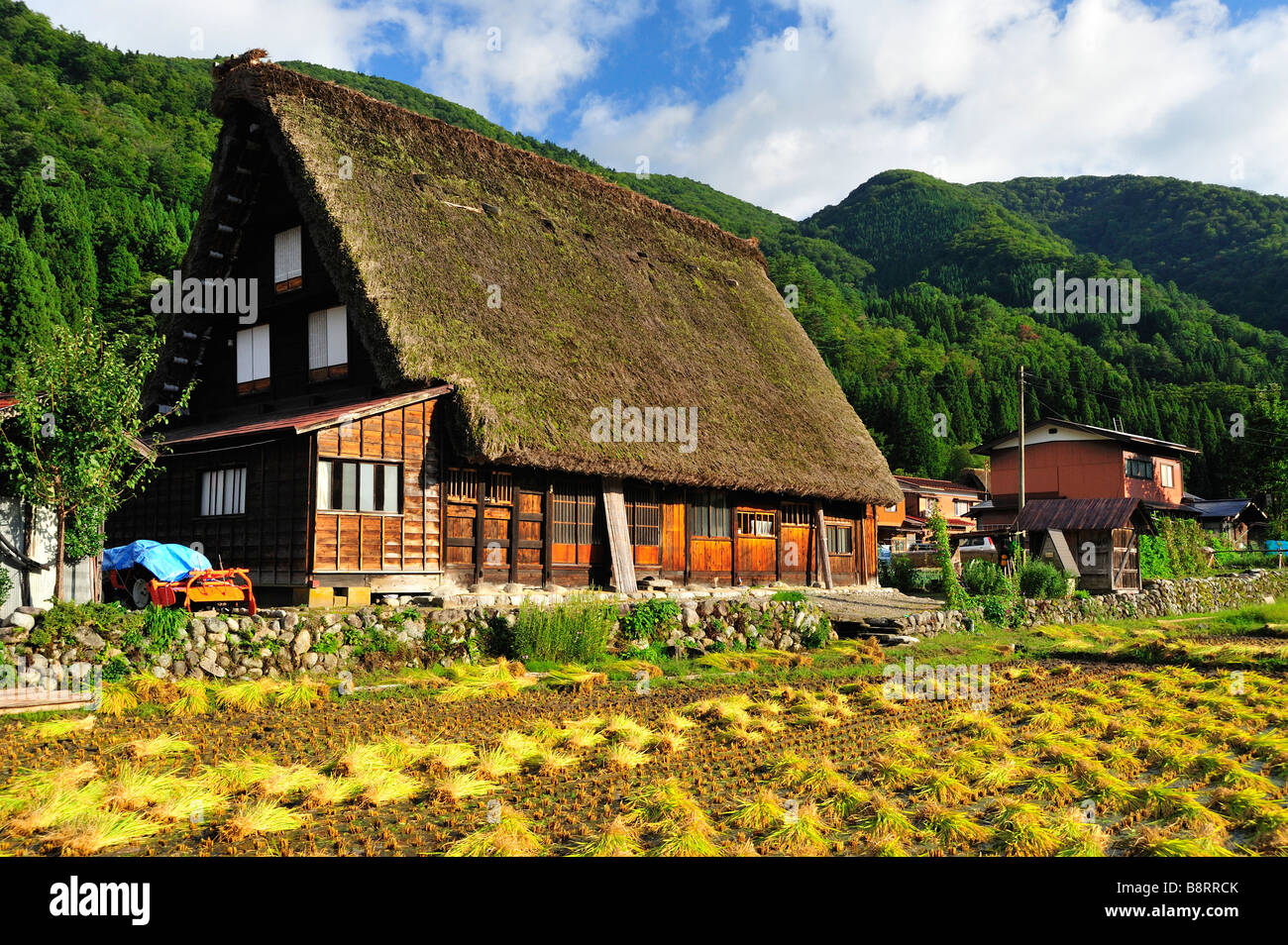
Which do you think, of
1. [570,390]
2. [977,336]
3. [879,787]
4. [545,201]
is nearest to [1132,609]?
[570,390]

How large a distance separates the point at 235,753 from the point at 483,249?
14.2 meters

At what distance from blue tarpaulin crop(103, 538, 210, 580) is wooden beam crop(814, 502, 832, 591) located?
595 inches

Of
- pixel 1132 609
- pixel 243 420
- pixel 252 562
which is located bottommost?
pixel 1132 609

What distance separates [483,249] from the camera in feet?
66.1

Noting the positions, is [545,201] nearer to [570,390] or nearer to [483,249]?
[483,249]

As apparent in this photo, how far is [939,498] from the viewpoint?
59.1 meters

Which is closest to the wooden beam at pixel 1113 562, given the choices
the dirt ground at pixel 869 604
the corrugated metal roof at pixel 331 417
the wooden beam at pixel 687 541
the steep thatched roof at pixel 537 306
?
the dirt ground at pixel 869 604

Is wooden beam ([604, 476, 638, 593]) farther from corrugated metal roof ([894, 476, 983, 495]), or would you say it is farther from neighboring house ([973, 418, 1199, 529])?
corrugated metal roof ([894, 476, 983, 495])

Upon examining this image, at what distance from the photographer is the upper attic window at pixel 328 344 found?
61.0 ft

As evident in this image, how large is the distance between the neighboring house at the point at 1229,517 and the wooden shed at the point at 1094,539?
26917 millimetres

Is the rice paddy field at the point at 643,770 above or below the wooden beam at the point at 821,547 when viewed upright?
below

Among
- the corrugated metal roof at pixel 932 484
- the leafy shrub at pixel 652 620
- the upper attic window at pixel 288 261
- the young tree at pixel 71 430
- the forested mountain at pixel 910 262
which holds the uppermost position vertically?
the forested mountain at pixel 910 262

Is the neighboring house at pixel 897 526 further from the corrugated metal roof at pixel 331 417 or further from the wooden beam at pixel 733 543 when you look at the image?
the corrugated metal roof at pixel 331 417

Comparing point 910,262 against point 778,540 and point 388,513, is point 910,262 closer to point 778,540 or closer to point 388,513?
point 778,540
